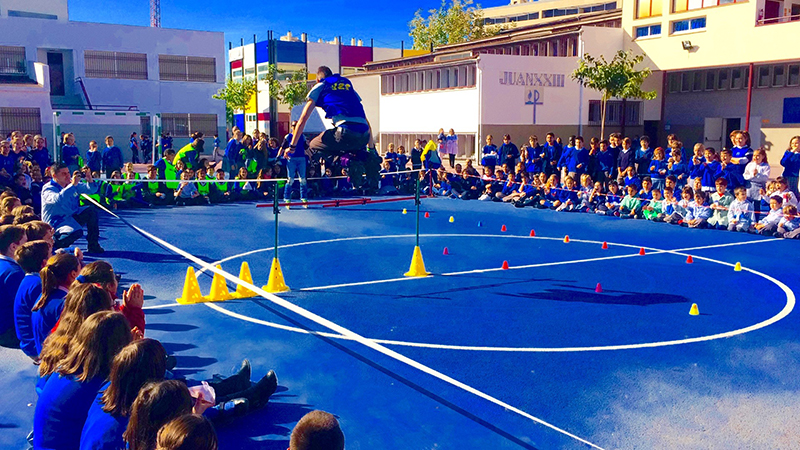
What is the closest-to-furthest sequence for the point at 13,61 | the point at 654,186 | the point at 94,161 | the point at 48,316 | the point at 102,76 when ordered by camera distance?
the point at 48,316, the point at 654,186, the point at 94,161, the point at 13,61, the point at 102,76

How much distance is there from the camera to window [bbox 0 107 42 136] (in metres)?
36.6

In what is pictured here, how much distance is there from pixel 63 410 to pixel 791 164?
16.2 metres

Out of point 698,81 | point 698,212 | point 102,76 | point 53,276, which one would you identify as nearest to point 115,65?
point 102,76

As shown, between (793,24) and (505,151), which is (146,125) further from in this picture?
(793,24)

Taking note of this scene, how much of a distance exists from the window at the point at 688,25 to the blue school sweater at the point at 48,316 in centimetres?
3117

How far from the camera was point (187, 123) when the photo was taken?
46125mm

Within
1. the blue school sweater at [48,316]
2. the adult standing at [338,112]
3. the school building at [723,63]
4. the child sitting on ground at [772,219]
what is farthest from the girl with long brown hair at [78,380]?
the school building at [723,63]

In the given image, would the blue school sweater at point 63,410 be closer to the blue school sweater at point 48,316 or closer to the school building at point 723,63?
the blue school sweater at point 48,316

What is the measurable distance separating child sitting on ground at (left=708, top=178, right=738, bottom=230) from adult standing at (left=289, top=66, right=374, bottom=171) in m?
9.30

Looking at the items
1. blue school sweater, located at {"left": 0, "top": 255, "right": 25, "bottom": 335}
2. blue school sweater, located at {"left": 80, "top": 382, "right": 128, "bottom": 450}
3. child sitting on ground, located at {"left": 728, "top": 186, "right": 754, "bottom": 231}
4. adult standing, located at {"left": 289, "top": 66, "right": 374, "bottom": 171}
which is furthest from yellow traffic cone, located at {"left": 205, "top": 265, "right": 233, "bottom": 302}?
child sitting on ground, located at {"left": 728, "top": 186, "right": 754, "bottom": 231}

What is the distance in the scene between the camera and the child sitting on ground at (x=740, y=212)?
49.5ft

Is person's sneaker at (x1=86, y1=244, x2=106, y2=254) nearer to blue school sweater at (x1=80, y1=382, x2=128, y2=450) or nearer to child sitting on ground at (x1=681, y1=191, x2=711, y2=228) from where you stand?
blue school sweater at (x1=80, y1=382, x2=128, y2=450)

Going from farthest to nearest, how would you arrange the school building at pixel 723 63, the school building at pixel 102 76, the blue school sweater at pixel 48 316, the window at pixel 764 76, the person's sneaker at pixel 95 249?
→ the school building at pixel 102 76, the window at pixel 764 76, the school building at pixel 723 63, the person's sneaker at pixel 95 249, the blue school sweater at pixel 48 316

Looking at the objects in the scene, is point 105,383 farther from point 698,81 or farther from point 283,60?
point 283,60
